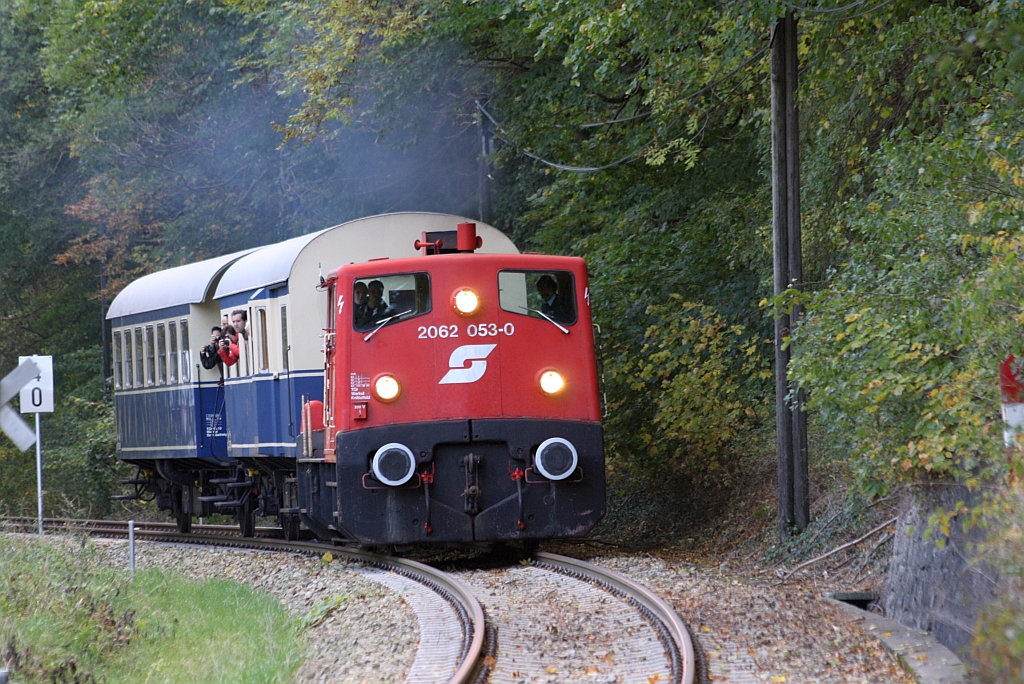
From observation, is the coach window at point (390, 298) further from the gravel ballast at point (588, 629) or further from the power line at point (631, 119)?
the power line at point (631, 119)

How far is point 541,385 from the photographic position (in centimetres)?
1238

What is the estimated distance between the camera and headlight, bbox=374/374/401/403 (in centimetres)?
1212

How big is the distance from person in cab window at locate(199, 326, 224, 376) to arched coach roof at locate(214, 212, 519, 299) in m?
2.19

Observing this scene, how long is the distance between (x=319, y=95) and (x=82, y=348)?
1809 centimetres

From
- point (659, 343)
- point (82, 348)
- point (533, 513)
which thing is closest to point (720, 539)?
point (659, 343)

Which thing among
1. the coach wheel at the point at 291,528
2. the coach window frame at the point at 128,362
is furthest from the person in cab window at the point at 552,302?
the coach window frame at the point at 128,362

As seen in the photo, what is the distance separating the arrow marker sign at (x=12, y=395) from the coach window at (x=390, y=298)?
3.36 m

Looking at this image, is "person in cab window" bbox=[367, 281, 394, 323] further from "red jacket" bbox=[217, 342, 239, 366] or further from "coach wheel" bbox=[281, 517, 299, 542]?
"coach wheel" bbox=[281, 517, 299, 542]

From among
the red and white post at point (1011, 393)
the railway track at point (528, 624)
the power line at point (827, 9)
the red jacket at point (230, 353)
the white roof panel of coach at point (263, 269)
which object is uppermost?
the power line at point (827, 9)

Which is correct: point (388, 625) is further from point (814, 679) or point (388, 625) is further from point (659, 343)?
point (659, 343)

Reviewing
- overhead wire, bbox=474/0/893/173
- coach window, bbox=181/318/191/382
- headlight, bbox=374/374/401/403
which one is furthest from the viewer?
coach window, bbox=181/318/191/382

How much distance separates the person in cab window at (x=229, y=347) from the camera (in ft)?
53.2

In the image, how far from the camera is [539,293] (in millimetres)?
12656

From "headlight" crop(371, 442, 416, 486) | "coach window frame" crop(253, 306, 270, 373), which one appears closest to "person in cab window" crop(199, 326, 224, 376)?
"coach window frame" crop(253, 306, 270, 373)
